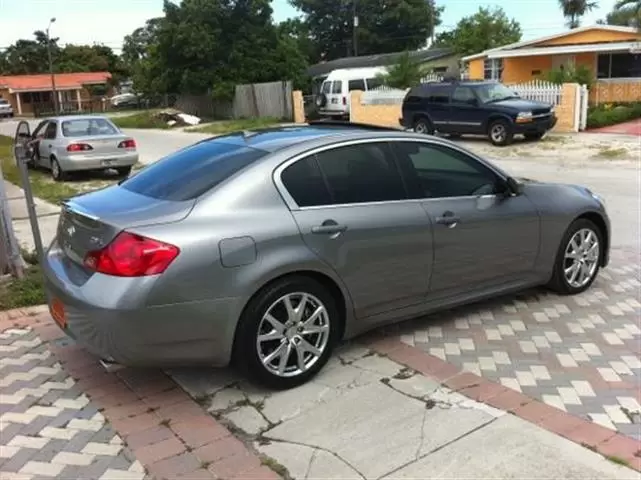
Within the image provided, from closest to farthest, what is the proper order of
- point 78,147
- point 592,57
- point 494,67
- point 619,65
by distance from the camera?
point 78,147
point 619,65
point 592,57
point 494,67

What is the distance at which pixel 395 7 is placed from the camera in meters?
59.6

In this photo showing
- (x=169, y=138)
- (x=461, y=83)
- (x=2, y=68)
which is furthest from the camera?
(x=2, y=68)

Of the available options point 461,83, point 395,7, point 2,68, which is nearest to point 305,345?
point 461,83

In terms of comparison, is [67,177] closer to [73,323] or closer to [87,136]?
[87,136]

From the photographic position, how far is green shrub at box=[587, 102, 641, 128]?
2192 centimetres

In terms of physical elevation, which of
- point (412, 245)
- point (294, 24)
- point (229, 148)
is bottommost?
point (412, 245)

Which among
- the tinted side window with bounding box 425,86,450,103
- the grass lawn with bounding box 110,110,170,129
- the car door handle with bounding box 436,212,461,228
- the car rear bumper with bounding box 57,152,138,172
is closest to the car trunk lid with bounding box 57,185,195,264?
the car door handle with bounding box 436,212,461,228

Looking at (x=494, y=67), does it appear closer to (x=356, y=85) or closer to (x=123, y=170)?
(x=356, y=85)

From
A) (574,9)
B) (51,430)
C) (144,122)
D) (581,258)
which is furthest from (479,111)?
(574,9)

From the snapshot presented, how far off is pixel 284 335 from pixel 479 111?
16.1m

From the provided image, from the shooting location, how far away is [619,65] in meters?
28.0

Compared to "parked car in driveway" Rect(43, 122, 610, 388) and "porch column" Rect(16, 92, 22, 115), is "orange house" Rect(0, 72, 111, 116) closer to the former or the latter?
"porch column" Rect(16, 92, 22, 115)

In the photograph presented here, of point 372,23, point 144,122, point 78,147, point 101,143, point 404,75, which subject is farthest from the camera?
point 372,23

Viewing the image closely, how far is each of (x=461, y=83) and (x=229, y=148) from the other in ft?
53.2
